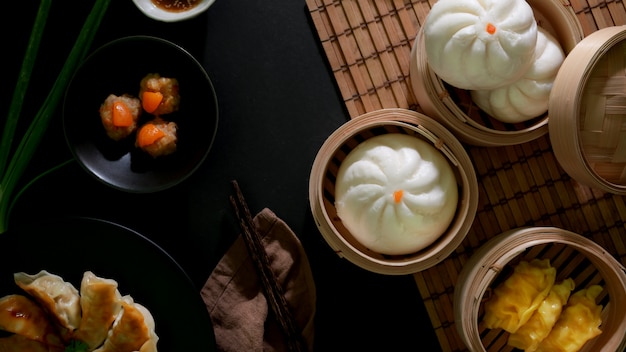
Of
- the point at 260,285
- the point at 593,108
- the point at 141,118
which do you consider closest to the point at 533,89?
the point at 593,108

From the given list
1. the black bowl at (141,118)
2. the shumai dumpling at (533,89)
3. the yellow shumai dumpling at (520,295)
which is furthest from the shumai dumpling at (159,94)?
the yellow shumai dumpling at (520,295)

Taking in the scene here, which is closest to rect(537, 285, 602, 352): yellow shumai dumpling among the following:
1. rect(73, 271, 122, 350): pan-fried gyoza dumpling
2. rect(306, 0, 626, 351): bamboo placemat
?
rect(306, 0, 626, 351): bamboo placemat

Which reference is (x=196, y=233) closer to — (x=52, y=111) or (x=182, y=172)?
(x=182, y=172)

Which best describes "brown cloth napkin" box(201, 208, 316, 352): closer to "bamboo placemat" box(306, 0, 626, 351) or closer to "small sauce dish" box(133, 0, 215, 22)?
"bamboo placemat" box(306, 0, 626, 351)

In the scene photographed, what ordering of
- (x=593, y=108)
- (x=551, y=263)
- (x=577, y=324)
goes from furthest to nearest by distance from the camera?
1. (x=551, y=263)
2. (x=577, y=324)
3. (x=593, y=108)

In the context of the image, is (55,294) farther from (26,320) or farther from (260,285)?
(260,285)

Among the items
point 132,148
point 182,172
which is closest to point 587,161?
point 182,172
